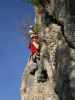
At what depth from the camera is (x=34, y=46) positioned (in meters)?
22.5

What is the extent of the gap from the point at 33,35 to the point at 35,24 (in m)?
1.77

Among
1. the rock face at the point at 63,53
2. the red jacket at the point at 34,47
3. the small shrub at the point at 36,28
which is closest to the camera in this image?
the rock face at the point at 63,53

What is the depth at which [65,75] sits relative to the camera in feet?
46.8

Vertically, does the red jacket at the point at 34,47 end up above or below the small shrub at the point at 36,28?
below

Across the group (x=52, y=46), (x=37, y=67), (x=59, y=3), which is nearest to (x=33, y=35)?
(x=37, y=67)

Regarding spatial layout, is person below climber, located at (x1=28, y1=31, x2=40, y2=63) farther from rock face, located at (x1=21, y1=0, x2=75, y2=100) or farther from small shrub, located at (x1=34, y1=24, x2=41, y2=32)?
rock face, located at (x1=21, y1=0, x2=75, y2=100)

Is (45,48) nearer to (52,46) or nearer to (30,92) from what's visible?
(52,46)

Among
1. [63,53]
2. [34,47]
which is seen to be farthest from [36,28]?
[63,53]

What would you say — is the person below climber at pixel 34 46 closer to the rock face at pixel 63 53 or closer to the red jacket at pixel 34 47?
the red jacket at pixel 34 47

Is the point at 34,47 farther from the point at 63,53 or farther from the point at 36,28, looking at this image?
the point at 63,53

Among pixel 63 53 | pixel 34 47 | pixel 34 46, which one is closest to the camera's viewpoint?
pixel 63 53

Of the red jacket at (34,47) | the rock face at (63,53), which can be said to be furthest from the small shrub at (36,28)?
the rock face at (63,53)

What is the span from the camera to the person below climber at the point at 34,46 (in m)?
22.2

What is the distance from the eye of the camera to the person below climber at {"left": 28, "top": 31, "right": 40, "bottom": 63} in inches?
873
